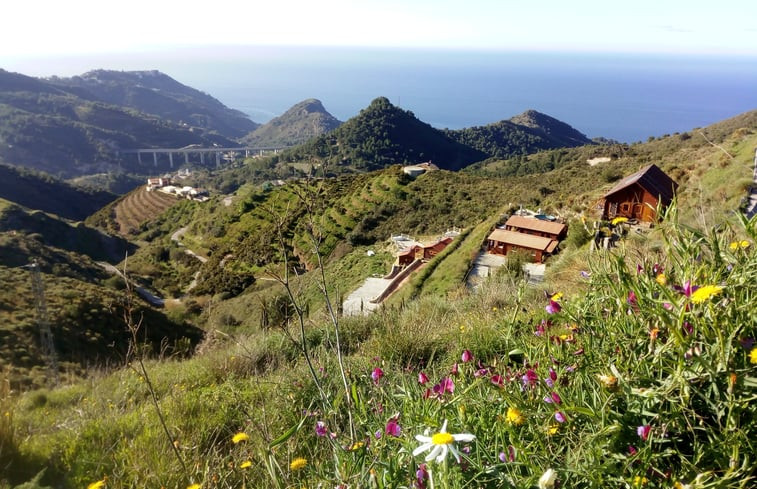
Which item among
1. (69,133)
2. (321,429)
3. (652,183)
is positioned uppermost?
(321,429)

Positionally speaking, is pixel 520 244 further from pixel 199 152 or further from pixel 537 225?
pixel 199 152

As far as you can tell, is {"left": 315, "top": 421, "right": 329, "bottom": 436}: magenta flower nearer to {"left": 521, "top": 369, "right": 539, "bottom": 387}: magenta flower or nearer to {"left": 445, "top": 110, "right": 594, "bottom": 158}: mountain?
{"left": 521, "top": 369, "right": 539, "bottom": 387}: magenta flower

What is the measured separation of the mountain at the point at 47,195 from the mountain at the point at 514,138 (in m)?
68.2

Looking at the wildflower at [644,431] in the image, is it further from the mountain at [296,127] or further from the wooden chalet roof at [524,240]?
the mountain at [296,127]

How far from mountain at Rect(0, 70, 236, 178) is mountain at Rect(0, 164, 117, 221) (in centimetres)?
4381

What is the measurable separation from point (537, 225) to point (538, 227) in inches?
5.3

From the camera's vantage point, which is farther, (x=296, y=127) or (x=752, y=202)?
(x=296, y=127)

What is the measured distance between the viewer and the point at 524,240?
15523 millimetres

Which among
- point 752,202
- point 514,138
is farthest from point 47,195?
point 752,202

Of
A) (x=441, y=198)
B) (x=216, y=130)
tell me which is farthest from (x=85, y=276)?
(x=216, y=130)

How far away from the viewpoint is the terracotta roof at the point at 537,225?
1608 centimetres

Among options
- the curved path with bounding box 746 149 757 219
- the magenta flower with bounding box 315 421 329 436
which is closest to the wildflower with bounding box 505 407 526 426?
the magenta flower with bounding box 315 421 329 436

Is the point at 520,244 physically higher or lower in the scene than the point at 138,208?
higher

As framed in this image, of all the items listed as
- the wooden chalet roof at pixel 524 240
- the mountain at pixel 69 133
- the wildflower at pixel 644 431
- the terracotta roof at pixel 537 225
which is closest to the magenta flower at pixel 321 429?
the wildflower at pixel 644 431
